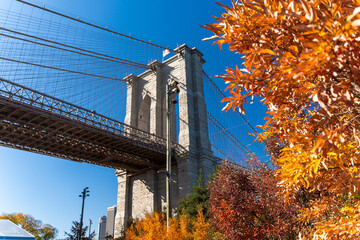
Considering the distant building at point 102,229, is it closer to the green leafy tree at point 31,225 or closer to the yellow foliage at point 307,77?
the green leafy tree at point 31,225

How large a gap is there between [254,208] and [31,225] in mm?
57851

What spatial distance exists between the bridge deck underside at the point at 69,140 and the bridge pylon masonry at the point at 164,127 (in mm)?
2193

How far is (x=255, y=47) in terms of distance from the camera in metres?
2.23

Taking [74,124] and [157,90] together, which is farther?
[157,90]

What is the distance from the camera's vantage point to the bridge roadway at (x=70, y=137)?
61.4 feet

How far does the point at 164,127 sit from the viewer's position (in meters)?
31.5

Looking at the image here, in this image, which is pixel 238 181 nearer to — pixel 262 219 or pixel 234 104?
pixel 262 219

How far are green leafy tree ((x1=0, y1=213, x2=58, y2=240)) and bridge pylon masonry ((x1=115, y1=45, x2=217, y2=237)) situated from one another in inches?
1164

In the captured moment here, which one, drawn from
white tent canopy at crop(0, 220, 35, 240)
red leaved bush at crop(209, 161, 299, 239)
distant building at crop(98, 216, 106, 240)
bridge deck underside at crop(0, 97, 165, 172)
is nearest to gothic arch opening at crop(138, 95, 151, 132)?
bridge deck underside at crop(0, 97, 165, 172)

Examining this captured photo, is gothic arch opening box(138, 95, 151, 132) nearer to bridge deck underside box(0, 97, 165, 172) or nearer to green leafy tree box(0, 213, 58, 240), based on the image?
bridge deck underside box(0, 97, 165, 172)

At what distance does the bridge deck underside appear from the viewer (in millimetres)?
19184

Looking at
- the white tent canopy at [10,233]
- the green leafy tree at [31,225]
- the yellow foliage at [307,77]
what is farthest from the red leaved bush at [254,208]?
the green leafy tree at [31,225]

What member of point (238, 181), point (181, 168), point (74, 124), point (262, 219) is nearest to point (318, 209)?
point (262, 219)

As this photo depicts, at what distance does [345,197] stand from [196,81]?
25878 mm
